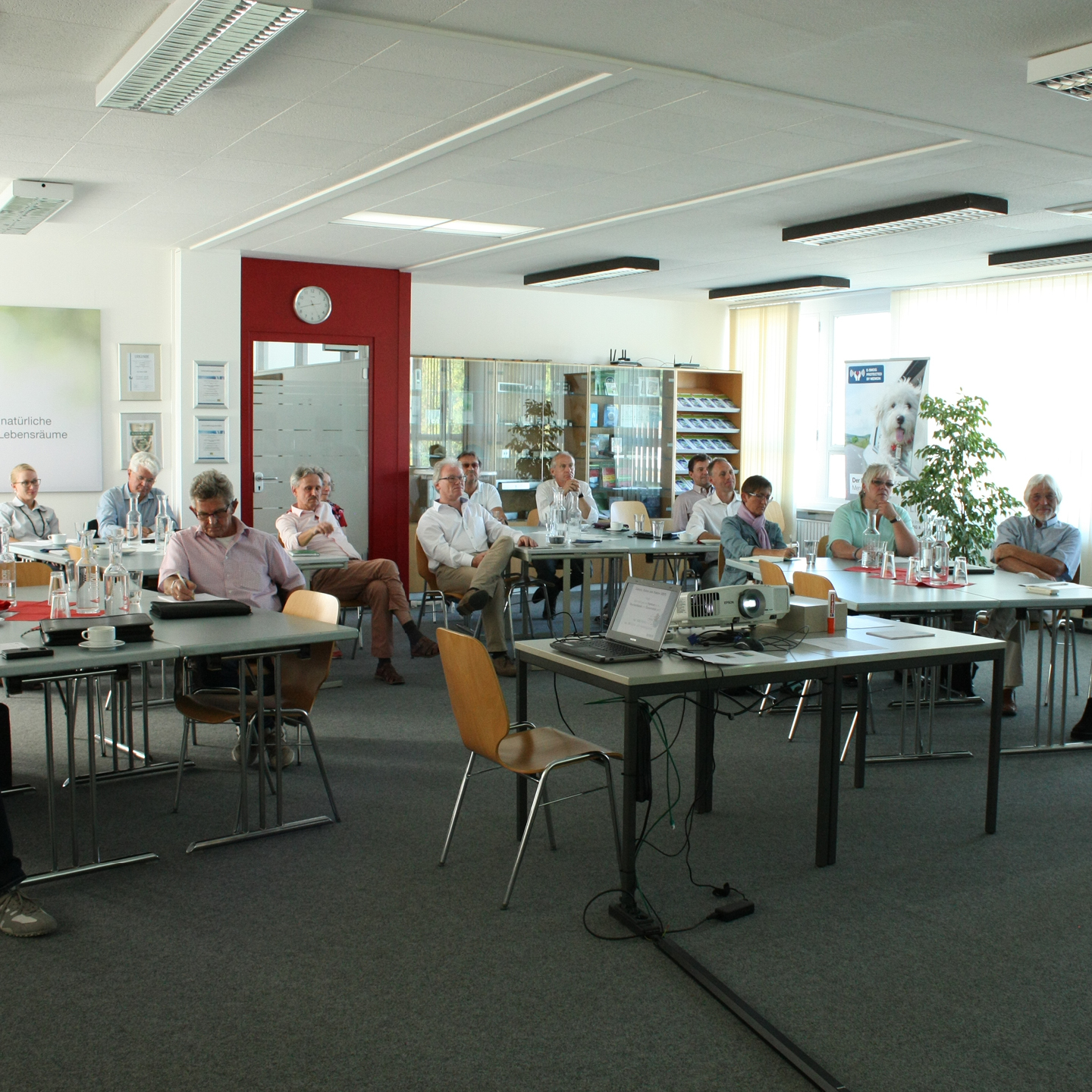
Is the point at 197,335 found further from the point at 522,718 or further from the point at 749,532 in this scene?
the point at 522,718

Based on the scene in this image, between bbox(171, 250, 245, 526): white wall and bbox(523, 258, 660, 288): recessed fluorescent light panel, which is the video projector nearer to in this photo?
bbox(523, 258, 660, 288): recessed fluorescent light panel

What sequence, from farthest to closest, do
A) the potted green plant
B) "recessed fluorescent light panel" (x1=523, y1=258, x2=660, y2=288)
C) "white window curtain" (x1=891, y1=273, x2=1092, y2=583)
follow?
"white window curtain" (x1=891, y1=273, x2=1092, y2=583) < "recessed fluorescent light panel" (x1=523, y1=258, x2=660, y2=288) < the potted green plant

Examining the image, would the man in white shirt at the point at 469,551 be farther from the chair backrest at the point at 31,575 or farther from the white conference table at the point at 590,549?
the chair backrest at the point at 31,575

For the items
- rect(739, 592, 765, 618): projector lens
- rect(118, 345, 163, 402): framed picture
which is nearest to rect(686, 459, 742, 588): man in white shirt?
rect(739, 592, 765, 618): projector lens

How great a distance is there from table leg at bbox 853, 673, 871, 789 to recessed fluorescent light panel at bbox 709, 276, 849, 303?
605cm

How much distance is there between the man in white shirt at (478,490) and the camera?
9.55 m

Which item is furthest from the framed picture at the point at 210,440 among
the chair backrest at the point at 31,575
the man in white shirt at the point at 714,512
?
the man in white shirt at the point at 714,512

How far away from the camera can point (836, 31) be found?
3.88m

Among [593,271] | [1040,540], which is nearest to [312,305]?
[593,271]

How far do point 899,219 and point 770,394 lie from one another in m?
4.92

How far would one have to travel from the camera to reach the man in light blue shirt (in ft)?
25.3

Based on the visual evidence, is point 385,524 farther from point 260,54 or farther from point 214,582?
point 260,54

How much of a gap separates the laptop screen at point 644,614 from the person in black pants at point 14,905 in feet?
6.56

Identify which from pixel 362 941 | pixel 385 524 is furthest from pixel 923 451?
pixel 362 941
